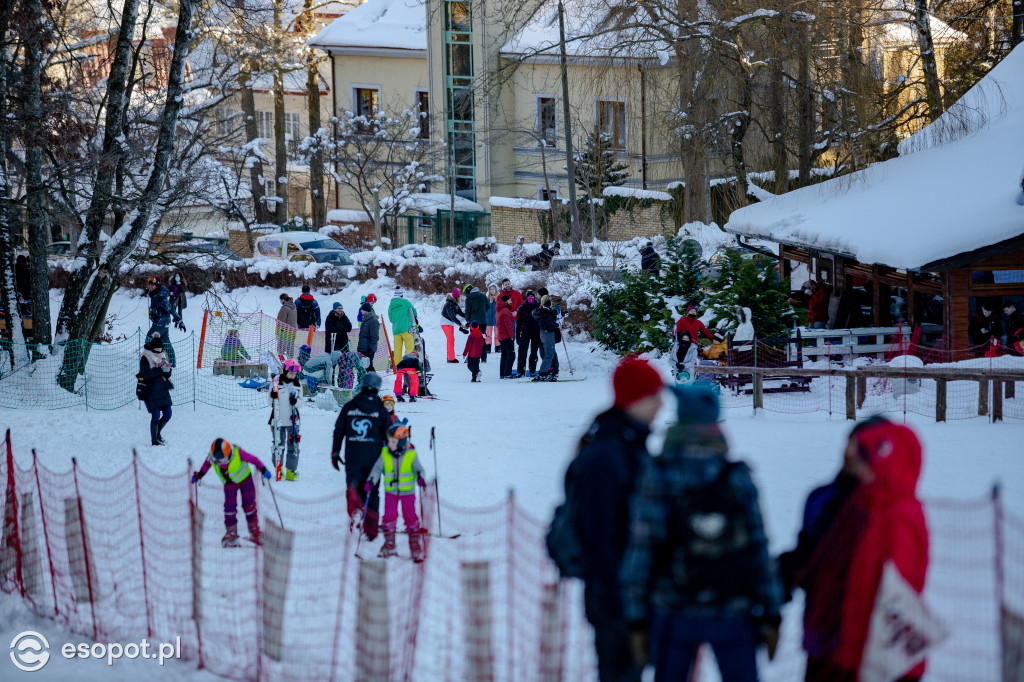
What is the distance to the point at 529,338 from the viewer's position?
58.4 feet

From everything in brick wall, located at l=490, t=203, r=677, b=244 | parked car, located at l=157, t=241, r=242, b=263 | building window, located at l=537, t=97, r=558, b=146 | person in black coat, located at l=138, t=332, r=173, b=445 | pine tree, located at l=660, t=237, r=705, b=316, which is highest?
building window, located at l=537, t=97, r=558, b=146

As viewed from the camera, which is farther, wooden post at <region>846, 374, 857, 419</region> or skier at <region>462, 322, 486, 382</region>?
skier at <region>462, 322, 486, 382</region>

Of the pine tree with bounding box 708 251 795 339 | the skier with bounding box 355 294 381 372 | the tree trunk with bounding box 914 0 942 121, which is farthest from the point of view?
the tree trunk with bounding box 914 0 942 121

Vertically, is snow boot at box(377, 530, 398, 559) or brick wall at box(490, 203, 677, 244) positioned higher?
brick wall at box(490, 203, 677, 244)

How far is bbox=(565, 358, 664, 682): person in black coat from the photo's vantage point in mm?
4281

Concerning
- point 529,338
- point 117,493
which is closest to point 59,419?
point 117,493

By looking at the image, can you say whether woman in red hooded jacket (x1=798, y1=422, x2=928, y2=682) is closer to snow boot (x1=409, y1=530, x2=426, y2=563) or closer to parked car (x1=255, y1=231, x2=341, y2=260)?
snow boot (x1=409, y1=530, x2=426, y2=563)

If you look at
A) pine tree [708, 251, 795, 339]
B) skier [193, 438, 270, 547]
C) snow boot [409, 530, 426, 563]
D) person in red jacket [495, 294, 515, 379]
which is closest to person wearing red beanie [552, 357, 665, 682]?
snow boot [409, 530, 426, 563]

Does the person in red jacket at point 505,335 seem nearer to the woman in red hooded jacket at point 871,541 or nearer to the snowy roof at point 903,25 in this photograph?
the snowy roof at point 903,25

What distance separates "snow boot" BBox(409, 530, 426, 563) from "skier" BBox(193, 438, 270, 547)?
1.35m

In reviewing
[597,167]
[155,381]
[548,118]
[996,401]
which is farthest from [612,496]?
[548,118]

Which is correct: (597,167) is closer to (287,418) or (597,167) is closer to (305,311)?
(305,311)

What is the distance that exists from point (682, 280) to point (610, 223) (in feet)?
59.0

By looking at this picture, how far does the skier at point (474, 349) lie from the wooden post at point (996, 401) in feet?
27.0
